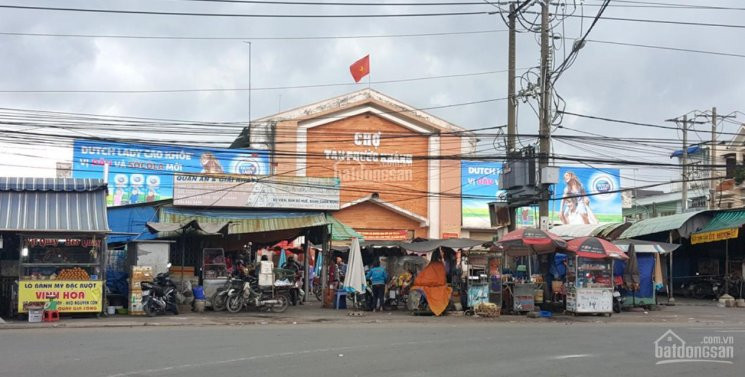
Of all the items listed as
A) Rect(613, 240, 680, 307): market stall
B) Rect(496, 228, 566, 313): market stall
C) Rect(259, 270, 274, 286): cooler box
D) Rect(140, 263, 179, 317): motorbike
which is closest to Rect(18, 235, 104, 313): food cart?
Rect(140, 263, 179, 317): motorbike

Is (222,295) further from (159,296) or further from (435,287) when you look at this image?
(435,287)

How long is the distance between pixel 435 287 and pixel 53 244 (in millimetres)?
11228

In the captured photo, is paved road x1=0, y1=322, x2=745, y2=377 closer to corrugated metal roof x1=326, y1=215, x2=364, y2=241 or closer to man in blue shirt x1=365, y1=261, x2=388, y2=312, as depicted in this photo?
man in blue shirt x1=365, y1=261, x2=388, y2=312

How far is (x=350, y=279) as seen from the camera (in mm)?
22000

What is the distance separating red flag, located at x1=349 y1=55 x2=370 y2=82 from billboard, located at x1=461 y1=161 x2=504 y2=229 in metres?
9.41

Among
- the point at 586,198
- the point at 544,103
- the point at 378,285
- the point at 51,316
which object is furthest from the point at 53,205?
the point at 586,198

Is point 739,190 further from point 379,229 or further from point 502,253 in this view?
point 502,253

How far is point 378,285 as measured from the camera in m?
21.7

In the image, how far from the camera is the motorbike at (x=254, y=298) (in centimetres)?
2097

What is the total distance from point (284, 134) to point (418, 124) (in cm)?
801

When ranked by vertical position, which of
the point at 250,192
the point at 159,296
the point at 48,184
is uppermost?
the point at 250,192

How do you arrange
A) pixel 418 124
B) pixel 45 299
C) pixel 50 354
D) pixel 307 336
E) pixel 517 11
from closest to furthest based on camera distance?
pixel 50 354 → pixel 307 336 → pixel 45 299 → pixel 517 11 → pixel 418 124

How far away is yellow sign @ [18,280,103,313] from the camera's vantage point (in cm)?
1800

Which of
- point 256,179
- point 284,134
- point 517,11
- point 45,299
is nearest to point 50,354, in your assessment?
point 45,299
